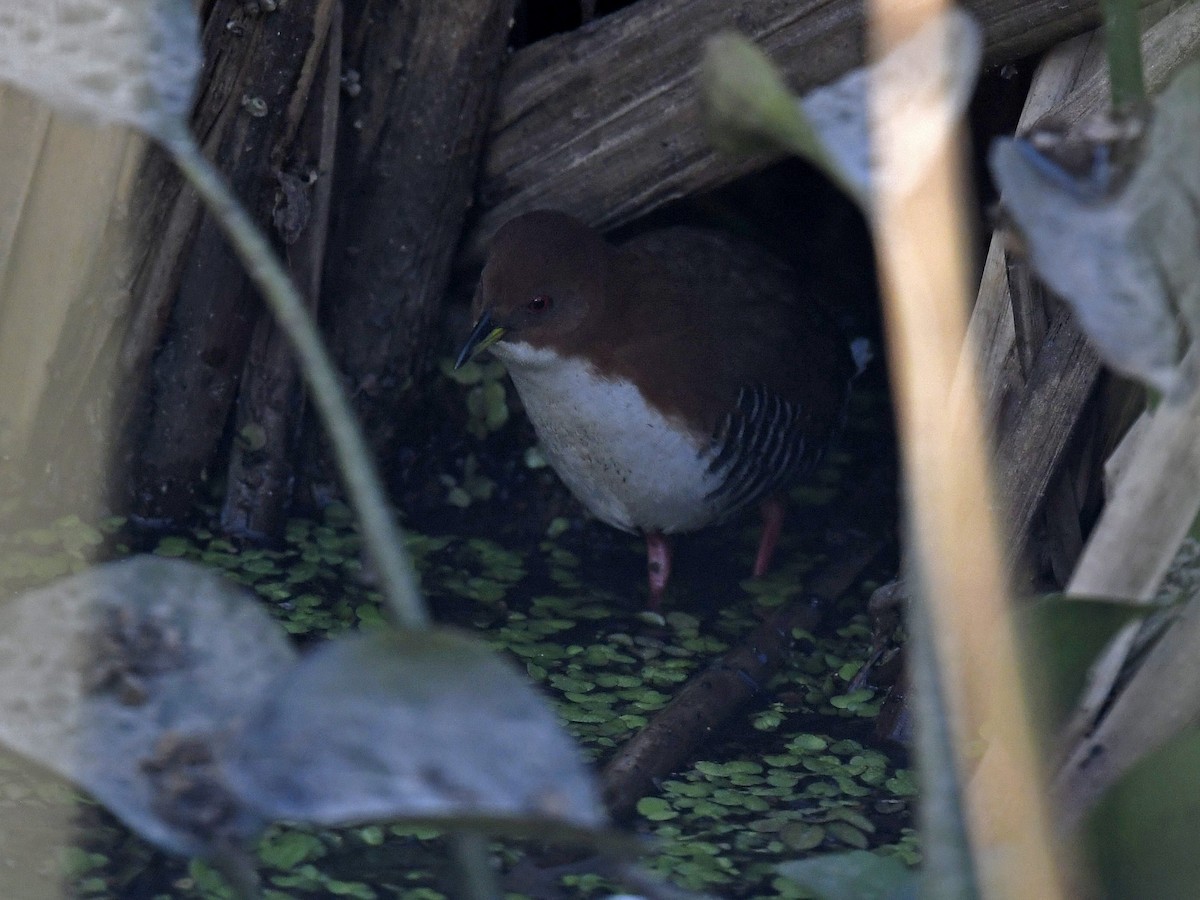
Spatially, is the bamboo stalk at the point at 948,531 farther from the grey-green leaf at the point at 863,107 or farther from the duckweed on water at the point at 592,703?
the duckweed on water at the point at 592,703

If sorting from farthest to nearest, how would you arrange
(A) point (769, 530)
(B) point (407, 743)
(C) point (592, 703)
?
1. (A) point (769, 530)
2. (C) point (592, 703)
3. (B) point (407, 743)

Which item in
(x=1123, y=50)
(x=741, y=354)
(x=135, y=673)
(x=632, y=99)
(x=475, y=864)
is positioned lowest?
(x=475, y=864)

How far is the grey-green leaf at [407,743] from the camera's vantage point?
82 cm

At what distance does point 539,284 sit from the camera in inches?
95.8

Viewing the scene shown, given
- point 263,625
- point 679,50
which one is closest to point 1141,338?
point 263,625

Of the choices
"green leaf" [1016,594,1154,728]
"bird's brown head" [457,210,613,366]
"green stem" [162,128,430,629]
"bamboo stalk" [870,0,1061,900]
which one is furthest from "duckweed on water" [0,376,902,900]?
"green stem" [162,128,430,629]

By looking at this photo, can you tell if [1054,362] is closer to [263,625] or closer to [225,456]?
[263,625]

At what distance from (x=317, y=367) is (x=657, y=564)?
181 centimetres

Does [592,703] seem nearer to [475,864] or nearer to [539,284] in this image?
[539,284]

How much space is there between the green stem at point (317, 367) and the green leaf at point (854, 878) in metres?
0.50

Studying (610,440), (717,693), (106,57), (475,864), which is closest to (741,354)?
(610,440)

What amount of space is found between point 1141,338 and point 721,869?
1.24 metres

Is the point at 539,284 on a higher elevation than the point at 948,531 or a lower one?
higher

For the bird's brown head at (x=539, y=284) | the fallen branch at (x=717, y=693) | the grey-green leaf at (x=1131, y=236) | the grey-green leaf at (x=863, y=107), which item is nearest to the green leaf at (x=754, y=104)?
the grey-green leaf at (x=863, y=107)
